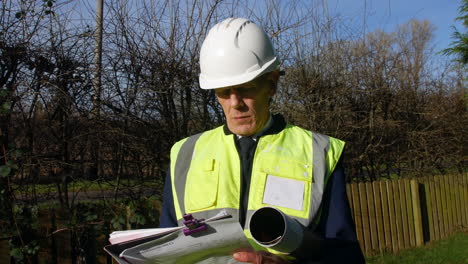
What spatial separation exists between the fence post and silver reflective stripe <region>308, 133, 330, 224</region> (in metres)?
5.91

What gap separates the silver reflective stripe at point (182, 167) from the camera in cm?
174

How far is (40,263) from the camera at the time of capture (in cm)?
355

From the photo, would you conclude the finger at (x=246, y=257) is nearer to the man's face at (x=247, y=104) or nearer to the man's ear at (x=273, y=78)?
the man's face at (x=247, y=104)

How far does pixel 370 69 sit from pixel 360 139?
1.32 meters

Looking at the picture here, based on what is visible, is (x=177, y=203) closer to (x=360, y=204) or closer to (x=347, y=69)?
(x=360, y=204)

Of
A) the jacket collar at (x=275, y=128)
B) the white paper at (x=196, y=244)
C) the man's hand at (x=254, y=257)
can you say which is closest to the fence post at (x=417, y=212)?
the jacket collar at (x=275, y=128)

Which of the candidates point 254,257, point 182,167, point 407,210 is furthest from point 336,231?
point 407,210

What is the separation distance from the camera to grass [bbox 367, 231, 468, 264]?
5742 mm

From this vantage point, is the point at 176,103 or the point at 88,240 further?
the point at 176,103

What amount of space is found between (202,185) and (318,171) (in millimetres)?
491

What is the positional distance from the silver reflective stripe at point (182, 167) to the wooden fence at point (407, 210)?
14.3ft

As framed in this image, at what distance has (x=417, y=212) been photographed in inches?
271

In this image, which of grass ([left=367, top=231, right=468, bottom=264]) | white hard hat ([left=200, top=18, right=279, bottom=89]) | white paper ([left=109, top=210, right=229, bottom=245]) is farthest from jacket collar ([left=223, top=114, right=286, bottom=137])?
grass ([left=367, top=231, right=468, bottom=264])

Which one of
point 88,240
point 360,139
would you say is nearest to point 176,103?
point 88,240
